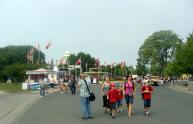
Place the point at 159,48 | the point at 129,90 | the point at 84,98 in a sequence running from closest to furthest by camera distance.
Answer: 1. the point at 84,98
2. the point at 129,90
3. the point at 159,48

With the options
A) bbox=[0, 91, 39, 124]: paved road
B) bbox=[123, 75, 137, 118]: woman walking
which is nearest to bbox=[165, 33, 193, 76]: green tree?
bbox=[0, 91, 39, 124]: paved road

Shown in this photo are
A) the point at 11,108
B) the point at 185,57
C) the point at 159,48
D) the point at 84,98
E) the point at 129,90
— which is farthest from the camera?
the point at 159,48

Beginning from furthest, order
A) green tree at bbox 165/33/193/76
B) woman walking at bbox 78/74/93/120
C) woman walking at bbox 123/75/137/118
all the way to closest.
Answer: green tree at bbox 165/33/193/76, woman walking at bbox 123/75/137/118, woman walking at bbox 78/74/93/120

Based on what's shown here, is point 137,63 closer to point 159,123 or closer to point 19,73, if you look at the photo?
point 19,73

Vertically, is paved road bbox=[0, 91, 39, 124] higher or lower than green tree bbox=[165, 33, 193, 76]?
lower

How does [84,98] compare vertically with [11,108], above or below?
above

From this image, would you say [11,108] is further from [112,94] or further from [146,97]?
[146,97]

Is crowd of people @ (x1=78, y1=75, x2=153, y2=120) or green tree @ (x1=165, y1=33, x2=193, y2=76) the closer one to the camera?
crowd of people @ (x1=78, y1=75, x2=153, y2=120)

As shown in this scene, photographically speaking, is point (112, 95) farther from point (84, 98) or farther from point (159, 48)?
point (159, 48)

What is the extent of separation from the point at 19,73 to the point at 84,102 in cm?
4038

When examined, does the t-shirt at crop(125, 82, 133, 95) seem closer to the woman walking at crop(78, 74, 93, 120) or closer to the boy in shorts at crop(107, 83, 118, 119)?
the boy in shorts at crop(107, 83, 118, 119)

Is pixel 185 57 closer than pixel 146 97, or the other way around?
pixel 146 97

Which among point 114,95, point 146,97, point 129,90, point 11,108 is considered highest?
point 129,90

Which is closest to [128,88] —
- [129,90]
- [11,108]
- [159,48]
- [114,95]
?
[129,90]
